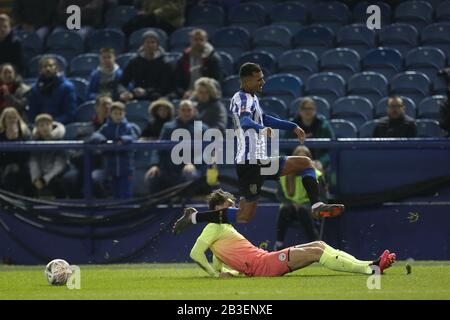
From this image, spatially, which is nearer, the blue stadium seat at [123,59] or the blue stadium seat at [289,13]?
the blue stadium seat at [123,59]

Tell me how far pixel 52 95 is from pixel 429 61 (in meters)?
5.70

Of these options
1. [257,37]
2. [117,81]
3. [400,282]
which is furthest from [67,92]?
[400,282]

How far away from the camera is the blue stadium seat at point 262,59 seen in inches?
759

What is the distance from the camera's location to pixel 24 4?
21859 mm

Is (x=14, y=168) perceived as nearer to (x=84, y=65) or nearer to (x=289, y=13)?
(x=84, y=65)

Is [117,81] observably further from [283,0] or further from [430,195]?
[430,195]

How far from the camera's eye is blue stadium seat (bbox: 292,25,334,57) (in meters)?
19.8

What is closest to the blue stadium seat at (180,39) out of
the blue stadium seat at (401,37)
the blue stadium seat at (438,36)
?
the blue stadium seat at (401,37)

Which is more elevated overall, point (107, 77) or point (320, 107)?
point (107, 77)

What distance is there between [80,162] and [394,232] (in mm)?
4328

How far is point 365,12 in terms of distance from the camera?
65.4ft

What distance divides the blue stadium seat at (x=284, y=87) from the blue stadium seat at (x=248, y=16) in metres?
2.03

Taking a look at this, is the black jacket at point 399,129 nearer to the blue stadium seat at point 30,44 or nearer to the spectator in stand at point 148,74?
the spectator in stand at point 148,74

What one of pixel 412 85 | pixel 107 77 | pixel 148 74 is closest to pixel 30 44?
pixel 107 77
